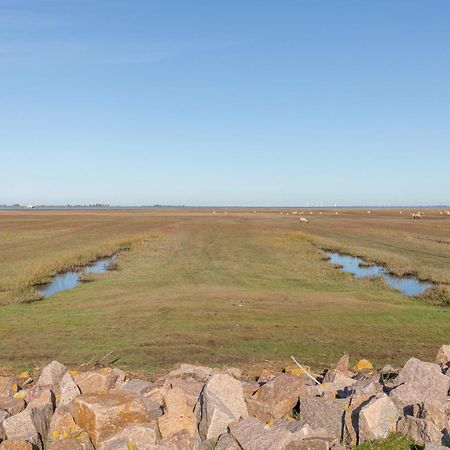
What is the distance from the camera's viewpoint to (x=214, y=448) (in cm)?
771

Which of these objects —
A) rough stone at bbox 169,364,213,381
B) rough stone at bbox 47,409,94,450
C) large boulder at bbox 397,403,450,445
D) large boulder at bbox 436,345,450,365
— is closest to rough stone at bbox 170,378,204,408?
rough stone at bbox 169,364,213,381

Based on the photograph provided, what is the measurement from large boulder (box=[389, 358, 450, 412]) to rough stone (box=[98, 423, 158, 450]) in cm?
450

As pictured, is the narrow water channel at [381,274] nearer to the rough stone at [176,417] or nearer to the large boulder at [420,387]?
the large boulder at [420,387]

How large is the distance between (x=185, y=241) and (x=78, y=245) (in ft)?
40.9

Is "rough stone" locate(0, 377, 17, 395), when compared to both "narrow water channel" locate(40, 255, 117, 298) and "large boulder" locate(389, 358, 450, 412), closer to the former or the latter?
"large boulder" locate(389, 358, 450, 412)

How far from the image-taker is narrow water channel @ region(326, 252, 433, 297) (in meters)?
28.7

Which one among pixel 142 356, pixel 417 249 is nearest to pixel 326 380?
pixel 142 356

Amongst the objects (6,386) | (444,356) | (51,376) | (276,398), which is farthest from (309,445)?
(6,386)

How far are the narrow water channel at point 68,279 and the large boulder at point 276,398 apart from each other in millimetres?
20085

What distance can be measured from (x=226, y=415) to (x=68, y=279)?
87.9ft

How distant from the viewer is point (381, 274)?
34.1 m

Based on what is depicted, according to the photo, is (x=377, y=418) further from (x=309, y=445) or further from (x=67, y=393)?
(x=67, y=393)

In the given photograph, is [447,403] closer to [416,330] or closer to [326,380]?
[326,380]

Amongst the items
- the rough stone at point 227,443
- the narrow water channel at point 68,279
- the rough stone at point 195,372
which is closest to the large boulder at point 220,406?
the rough stone at point 227,443
